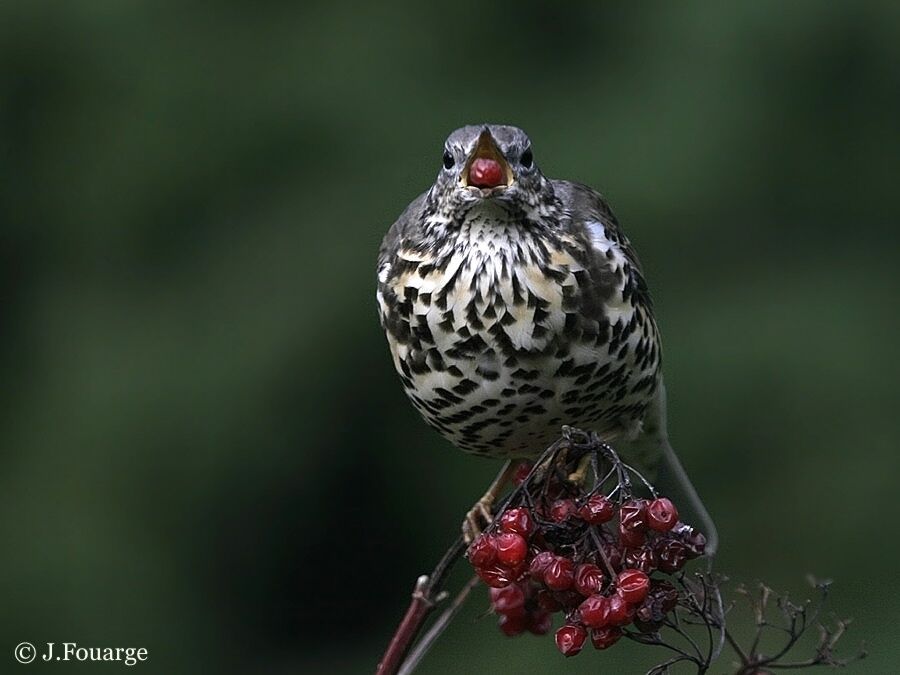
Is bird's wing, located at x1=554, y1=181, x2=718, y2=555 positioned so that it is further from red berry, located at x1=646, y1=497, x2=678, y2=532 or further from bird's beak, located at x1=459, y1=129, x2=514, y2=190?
red berry, located at x1=646, y1=497, x2=678, y2=532

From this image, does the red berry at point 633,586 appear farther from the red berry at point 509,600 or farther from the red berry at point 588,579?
the red berry at point 509,600

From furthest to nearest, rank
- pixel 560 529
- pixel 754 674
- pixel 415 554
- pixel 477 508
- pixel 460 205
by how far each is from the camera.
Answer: pixel 415 554, pixel 477 508, pixel 460 205, pixel 560 529, pixel 754 674

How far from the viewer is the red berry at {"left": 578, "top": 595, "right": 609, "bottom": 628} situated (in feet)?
4.93

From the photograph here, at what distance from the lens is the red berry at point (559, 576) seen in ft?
5.16

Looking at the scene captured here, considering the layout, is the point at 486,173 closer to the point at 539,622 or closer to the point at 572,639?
the point at 539,622

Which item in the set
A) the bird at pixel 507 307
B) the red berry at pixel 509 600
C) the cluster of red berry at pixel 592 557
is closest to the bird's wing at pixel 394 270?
the bird at pixel 507 307

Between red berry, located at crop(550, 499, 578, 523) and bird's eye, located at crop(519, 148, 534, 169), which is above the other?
bird's eye, located at crop(519, 148, 534, 169)

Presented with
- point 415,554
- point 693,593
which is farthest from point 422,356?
point 415,554

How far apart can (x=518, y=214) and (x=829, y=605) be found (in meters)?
2.23

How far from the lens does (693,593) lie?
150 centimetres

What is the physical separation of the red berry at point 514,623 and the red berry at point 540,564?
0.31 m

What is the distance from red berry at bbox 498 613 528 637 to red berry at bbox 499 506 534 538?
32 centimetres

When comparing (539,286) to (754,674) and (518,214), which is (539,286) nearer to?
(518,214)

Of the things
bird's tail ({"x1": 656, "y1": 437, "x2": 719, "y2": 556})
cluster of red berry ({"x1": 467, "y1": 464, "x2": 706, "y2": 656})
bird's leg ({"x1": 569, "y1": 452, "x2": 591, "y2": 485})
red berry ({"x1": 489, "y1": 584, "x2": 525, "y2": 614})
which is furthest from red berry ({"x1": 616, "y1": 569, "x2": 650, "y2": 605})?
bird's tail ({"x1": 656, "y1": 437, "x2": 719, "y2": 556})
